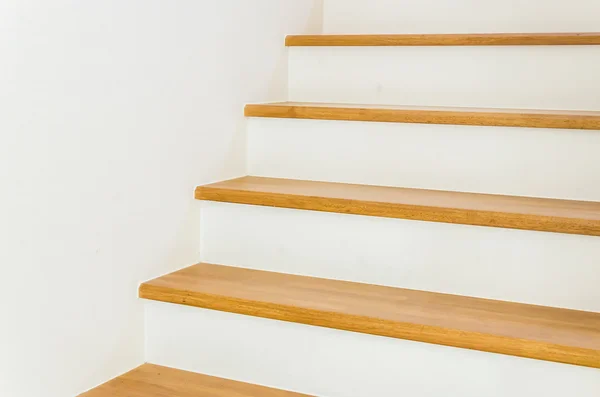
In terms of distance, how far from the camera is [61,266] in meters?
1.35

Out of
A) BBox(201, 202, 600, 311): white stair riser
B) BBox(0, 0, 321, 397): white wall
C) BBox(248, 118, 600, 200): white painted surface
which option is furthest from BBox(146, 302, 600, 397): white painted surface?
A: BBox(248, 118, 600, 200): white painted surface

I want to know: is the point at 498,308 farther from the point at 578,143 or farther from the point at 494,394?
the point at 578,143

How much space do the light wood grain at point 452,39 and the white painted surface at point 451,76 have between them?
0.02 meters

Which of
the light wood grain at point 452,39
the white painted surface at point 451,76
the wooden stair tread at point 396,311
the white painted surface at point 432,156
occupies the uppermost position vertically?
the light wood grain at point 452,39

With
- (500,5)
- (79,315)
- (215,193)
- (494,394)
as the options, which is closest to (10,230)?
(79,315)

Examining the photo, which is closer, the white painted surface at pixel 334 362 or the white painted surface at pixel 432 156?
the white painted surface at pixel 334 362

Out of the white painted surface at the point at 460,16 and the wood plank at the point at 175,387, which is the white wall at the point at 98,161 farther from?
the white painted surface at the point at 460,16

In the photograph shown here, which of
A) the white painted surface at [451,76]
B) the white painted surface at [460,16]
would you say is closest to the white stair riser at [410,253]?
the white painted surface at [451,76]

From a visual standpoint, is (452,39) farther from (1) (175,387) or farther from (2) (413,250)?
(1) (175,387)

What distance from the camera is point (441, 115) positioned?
1.67 m

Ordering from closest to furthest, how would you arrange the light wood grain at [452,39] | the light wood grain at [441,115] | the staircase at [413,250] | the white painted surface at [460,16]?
1. the staircase at [413,250]
2. the light wood grain at [441,115]
3. the light wood grain at [452,39]
4. the white painted surface at [460,16]

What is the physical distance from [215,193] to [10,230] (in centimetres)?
57

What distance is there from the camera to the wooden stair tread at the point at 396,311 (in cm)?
126

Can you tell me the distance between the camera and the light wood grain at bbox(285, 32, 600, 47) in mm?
1815
